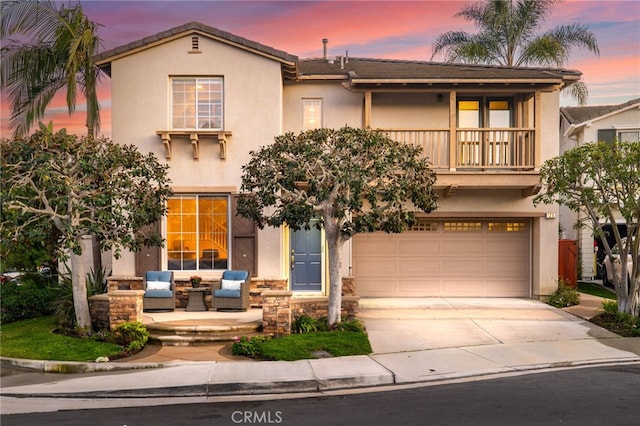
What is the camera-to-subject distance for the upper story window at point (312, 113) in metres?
16.5

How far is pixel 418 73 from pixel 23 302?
11884 mm

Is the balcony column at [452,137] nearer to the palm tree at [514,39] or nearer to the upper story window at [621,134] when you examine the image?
the upper story window at [621,134]

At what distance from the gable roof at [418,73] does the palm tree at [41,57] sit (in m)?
5.76

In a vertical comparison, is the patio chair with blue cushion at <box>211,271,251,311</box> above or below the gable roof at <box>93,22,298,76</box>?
below

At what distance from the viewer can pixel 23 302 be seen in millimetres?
14367

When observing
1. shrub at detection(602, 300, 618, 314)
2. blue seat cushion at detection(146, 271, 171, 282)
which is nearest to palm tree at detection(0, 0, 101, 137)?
blue seat cushion at detection(146, 271, 171, 282)

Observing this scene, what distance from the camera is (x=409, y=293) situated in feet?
55.9

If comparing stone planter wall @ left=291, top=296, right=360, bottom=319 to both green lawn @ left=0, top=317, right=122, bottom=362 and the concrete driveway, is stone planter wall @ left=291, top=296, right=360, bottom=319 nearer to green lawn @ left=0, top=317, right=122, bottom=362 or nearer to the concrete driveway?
the concrete driveway

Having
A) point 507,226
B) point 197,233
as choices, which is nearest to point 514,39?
point 507,226

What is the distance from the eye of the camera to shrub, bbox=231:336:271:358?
10.5 m

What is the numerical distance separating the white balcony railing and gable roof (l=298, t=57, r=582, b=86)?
1.35m

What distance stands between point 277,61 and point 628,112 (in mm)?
14558

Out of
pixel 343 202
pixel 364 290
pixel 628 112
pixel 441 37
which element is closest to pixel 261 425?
pixel 343 202

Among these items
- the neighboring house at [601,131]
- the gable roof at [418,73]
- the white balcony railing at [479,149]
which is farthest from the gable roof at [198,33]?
the neighboring house at [601,131]
